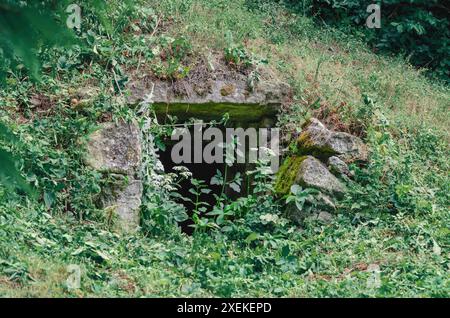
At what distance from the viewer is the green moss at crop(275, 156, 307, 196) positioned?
7.36m

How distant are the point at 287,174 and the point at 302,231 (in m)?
0.91

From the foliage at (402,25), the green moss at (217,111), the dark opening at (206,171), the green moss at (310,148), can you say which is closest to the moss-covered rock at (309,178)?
the green moss at (310,148)

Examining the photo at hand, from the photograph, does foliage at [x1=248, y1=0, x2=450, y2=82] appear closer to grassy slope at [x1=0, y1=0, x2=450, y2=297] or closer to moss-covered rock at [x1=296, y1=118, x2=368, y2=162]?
grassy slope at [x1=0, y1=0, x2=450, y2=297]

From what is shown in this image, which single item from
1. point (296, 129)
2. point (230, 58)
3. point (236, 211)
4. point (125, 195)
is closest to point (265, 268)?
point (236, 211)

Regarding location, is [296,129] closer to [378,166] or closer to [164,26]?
[378,166]

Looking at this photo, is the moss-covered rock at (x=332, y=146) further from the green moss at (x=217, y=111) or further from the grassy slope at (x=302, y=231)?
the green moss at (x=217, y=111)

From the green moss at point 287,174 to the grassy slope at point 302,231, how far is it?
616 millimetres

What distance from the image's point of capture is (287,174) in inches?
297

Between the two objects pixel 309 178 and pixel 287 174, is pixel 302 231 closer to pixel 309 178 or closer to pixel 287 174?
pixel 309 178

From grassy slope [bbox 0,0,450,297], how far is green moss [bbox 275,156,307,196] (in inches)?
24.3

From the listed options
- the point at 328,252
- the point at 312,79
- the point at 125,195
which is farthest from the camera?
the point at 312,79

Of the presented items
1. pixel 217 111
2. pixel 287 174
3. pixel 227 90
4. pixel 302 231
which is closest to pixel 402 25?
pixel 227 90

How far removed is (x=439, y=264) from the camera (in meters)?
5.96

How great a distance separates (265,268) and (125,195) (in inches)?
70.2
